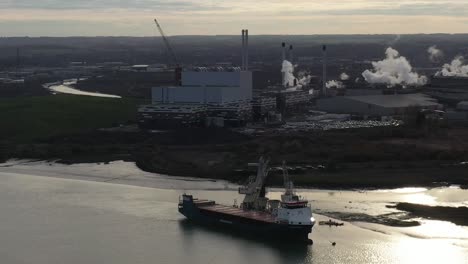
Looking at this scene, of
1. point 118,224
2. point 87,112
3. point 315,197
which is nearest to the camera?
point 118,224

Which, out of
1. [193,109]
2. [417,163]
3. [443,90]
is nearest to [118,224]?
[417,163]

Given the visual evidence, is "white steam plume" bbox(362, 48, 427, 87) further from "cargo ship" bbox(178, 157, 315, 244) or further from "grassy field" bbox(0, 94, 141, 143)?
"cargo ship" bbox(178, 157, 315, 244)

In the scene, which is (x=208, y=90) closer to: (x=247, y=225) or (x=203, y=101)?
(x=203, y=101)

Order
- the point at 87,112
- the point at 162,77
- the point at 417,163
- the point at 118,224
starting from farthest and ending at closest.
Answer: the point at 162,77 < the point at 87,112 < the point at 417,163 < the point at 118,224

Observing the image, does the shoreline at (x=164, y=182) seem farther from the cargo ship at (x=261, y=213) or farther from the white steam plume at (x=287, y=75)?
the white steam plume at (x=287, y=75)

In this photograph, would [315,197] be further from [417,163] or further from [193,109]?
[193,109]

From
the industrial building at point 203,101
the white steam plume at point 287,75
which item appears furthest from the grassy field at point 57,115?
the white steam plume at point 287,75
